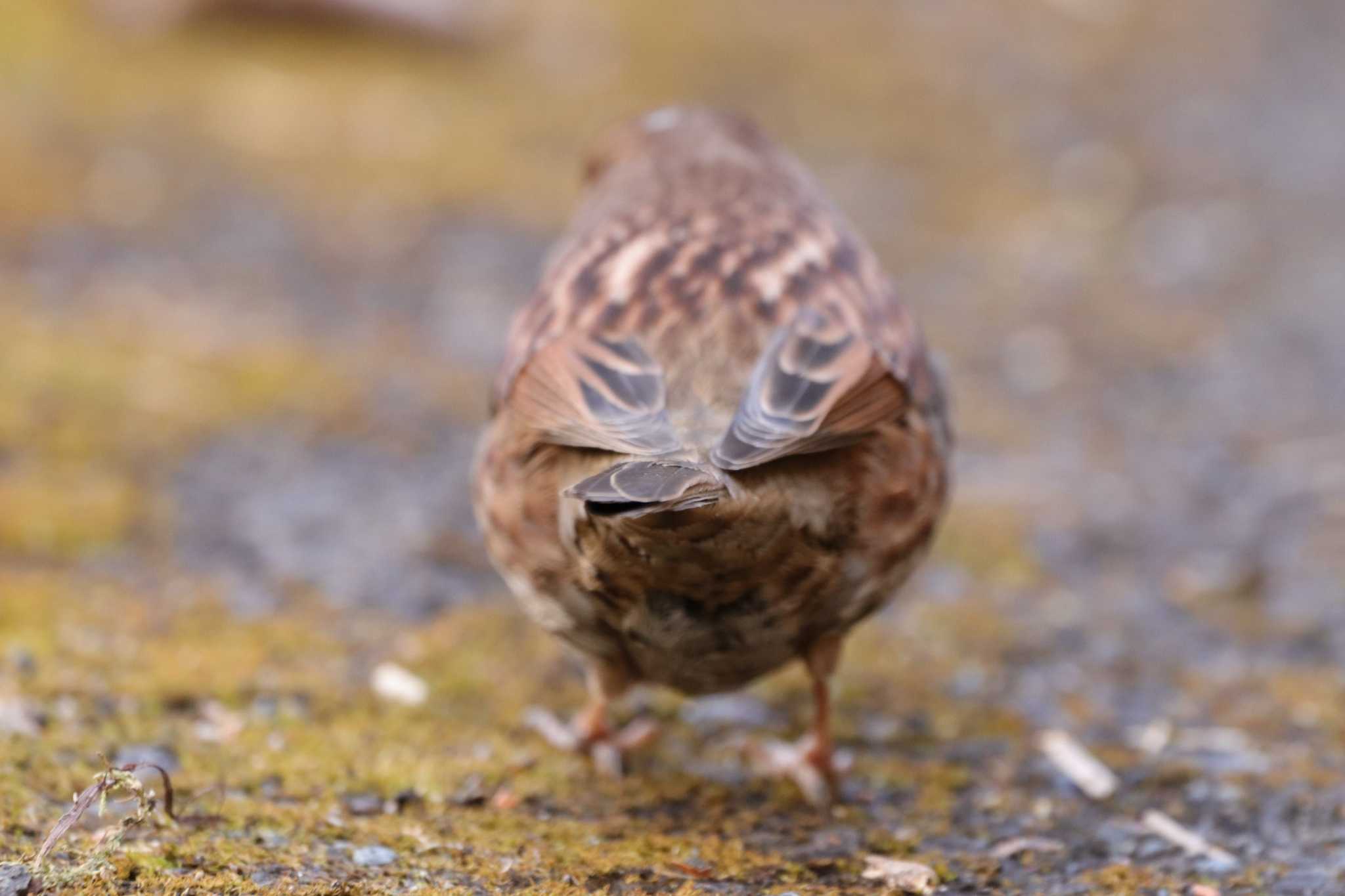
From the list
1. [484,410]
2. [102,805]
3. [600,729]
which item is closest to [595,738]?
[600,729]

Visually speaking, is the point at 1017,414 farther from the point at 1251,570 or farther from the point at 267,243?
the point at 267,243

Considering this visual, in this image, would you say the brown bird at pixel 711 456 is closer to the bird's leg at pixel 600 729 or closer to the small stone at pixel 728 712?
the bird's leg at pixel 600 729

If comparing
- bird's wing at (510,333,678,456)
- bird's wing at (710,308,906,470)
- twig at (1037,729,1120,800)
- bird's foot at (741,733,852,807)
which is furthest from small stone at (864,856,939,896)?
bird's wing at (510,333,678,456)

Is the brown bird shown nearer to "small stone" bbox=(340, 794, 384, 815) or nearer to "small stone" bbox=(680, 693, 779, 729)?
"small stone" bbox=(680, 693, 779, 729)

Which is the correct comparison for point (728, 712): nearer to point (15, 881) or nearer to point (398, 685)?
point (398, 685)

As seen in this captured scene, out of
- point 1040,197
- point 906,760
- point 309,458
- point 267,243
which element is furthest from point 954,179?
point 906,760

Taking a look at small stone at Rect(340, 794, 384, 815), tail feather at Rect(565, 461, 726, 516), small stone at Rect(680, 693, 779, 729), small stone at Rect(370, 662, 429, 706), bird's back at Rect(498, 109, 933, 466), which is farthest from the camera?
small stone at Rect(680, 693, 779, 729)
